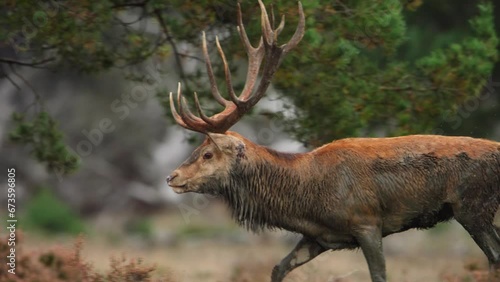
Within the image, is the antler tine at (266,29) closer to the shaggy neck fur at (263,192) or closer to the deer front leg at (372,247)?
the shaggy neck fur at (263,192)

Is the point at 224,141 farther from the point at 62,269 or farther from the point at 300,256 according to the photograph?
the point at 62,269

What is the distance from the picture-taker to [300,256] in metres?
9.84

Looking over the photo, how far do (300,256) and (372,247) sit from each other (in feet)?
2.45

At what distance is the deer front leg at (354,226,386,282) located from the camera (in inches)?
369

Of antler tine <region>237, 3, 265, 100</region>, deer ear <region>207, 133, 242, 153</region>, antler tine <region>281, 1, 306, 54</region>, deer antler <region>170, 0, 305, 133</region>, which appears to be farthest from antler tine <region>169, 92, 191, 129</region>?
antler tine <region>281, 1, 306, 54</region>

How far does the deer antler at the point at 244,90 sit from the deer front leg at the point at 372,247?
146 centimetres

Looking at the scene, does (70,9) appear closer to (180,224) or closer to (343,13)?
(343,13)

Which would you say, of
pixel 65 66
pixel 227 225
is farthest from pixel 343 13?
pixel 227 225

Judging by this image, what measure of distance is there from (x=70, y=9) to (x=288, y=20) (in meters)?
2.15

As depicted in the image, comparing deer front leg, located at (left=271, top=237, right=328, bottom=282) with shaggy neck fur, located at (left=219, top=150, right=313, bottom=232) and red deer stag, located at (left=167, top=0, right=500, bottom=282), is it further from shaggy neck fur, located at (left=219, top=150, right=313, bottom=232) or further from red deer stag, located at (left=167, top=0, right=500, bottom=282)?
shaggy neck fur, located at (left=219, top=150, right=313, bottom=232)

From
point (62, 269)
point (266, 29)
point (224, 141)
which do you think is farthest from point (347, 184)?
point (62, 269)

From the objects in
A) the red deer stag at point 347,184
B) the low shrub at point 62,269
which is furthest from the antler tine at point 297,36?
the low shrub at point 62,269

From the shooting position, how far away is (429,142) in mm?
9656

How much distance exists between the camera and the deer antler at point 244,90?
31.8 ft
